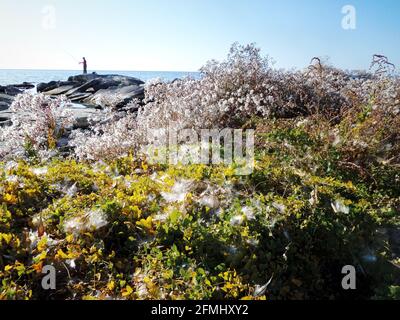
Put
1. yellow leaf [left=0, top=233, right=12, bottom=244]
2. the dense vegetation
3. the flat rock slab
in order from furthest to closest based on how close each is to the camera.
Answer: the flat rock slab
yellow leaf [left=0, top=233, right=12, bottom=244]
the dense vegetation

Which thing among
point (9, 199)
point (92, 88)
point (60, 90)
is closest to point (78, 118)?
point (9, 199)

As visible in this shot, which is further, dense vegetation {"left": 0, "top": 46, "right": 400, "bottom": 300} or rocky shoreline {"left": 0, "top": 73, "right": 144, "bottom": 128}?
rocky shoreline {"left": 0, "top": 73, "right": 144, "bottom": 128}

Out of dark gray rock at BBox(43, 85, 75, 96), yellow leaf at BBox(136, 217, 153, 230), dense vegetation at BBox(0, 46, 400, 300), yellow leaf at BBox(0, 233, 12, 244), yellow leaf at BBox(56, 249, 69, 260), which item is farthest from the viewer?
dark gray rock at BBox(43, 85, 75, 96)

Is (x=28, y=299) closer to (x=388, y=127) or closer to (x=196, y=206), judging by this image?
(x=196, y=206)

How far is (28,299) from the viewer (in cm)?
303

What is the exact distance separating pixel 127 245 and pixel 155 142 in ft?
10.9

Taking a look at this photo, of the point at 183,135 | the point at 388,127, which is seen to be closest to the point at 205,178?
the point at 183,135

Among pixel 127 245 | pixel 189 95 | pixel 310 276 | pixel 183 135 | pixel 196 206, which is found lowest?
pixel 310 276

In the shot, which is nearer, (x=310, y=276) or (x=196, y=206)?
(x=310, y=276)

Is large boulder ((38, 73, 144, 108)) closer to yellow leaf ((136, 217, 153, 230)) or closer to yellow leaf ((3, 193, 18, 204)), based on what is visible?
yellow leaf ((3, 193, 18, 204))

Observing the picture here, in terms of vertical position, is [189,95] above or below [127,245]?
above

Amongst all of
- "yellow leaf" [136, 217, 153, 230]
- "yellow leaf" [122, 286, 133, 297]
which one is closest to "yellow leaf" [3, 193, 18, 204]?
"yellow leaf" [136, 217, 153, 230]

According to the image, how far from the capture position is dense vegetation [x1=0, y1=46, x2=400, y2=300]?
10.9 feet
